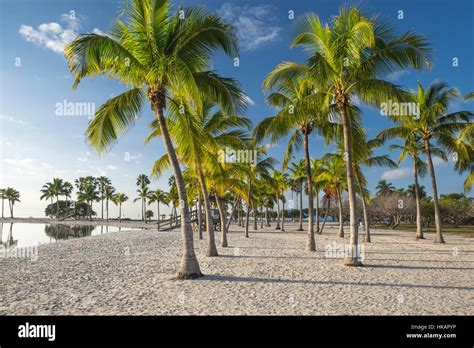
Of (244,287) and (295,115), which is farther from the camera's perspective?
(295,115)

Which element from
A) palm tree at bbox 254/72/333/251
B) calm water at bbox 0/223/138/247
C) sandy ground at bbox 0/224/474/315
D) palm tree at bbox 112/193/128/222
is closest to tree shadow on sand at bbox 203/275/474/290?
sandy ground at bbox 0/224/474/315

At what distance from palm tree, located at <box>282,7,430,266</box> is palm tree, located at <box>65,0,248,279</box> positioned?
4376 mm

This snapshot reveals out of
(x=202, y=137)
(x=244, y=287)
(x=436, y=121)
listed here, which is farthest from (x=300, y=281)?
(x=436, y=121)

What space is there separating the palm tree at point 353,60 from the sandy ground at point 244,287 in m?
2.64

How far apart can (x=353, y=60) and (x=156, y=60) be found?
7.47 metres

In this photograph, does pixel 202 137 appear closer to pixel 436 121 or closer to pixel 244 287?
pixel 244 287

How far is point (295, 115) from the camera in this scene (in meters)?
14.0

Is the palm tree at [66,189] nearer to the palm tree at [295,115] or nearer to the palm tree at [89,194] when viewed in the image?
the palm tree at [89,194]

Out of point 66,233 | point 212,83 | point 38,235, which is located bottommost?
point 66,233

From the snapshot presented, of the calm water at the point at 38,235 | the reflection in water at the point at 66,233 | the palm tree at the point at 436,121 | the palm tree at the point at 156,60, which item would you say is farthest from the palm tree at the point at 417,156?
the reflection in water at the point at 66,233

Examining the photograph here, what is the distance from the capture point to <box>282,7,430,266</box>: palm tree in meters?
11.6

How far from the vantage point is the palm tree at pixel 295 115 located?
13.7m

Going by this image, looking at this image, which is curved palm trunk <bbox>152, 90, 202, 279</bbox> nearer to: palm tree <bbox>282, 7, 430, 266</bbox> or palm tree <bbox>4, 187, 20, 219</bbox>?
palm tree <bbox>282, 7, 430, 266</bbox>
